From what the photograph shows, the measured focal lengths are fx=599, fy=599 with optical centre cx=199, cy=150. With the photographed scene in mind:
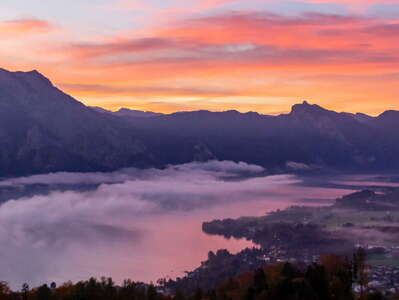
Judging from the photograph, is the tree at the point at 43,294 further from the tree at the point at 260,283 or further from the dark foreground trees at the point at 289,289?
the tree at the point at 260,283

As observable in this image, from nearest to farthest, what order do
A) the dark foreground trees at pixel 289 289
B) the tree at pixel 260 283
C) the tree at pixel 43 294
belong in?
the dark foreground trees at pixel 289 289 → the tree at pixel 260 283 → the tree at pixel 43 294

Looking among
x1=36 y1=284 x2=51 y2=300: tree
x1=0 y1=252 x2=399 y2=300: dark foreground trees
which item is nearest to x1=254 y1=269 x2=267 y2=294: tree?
x1=0 y1=252 x2=399 y2=300: dark foreground trees

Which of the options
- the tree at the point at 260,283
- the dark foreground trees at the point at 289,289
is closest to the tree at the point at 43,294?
the dark foreground trees at the point at 289,289

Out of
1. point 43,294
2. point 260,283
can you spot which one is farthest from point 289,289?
point 43,294

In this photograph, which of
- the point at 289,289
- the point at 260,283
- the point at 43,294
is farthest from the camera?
the point at 43,294

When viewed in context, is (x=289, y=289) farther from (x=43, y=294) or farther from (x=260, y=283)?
(x=43, y=294)

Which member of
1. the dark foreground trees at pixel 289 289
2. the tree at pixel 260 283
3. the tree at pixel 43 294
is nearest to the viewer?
the dark foreground trees at pixel 289 289

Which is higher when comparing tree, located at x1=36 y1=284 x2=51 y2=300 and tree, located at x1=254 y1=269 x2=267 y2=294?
tree, located at x1=254 y1=269 x2=267 y2=294

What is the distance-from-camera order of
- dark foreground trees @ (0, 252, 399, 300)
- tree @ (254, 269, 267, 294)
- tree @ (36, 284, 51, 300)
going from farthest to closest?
tree @ (36, 284, 51, 300), tree @ (254, 269, 267, 294), dark foreground trees @ (0, 252, 399, 300)

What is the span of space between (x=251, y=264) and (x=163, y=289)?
36381 mm

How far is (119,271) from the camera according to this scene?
15550 cm

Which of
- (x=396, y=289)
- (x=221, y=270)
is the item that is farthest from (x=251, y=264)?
(x=396, y=289)

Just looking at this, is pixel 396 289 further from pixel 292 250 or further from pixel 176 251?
pixel 176 251

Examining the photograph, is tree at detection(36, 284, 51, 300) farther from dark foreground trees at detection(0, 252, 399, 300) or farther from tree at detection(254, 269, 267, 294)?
tree at detection(254, 269, 267, 294)
